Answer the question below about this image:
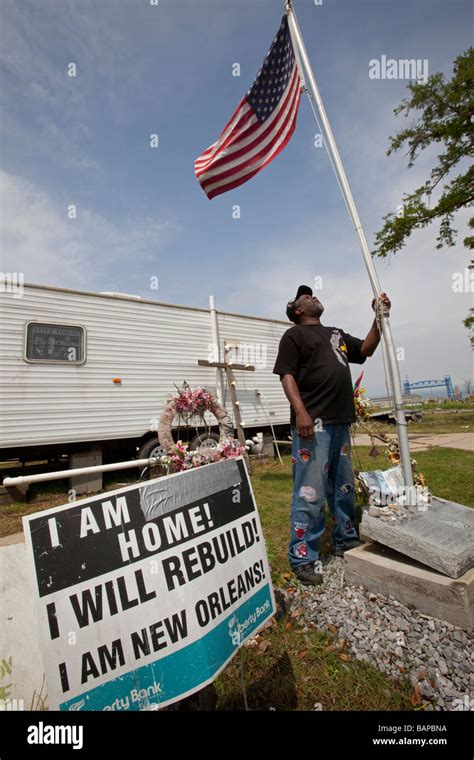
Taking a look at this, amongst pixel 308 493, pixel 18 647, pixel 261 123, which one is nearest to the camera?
pixel 18 647

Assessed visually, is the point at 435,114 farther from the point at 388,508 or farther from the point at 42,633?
the point at 42,633

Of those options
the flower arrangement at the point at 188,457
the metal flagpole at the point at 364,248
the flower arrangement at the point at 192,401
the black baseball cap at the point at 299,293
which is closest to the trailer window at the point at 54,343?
the flower arrangement at the point at 192,401

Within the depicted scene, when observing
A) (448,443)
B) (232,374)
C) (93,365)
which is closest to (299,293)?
(93,365)

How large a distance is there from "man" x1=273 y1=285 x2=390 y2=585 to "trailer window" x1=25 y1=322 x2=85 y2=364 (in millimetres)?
5322

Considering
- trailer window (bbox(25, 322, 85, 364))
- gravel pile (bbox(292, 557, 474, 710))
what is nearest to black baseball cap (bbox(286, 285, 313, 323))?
gravel pile (bbox(292, 557, 474, 710))

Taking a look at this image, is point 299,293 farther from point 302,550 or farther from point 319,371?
point 302,550

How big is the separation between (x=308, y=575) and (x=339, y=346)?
186 centimetres

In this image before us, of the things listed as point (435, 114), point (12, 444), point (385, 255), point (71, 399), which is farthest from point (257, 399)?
point (435, 114)

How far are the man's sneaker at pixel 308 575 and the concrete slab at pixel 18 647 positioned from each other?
66.8 inches

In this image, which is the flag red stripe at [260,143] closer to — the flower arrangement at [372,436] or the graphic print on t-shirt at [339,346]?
the graphic print on t-shirt at [339,346]

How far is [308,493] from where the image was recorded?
2.54 meters

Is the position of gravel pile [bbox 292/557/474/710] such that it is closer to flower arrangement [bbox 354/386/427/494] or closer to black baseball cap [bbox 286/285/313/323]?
flower arrangement [bbox 354/386/427/494]
